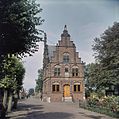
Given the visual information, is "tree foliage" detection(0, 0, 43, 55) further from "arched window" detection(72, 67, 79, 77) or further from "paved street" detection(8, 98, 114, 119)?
"arched window" detection(72, 67, 79, 77)

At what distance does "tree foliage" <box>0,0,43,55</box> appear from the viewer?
14.2 meters

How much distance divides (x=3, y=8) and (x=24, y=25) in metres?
1.83

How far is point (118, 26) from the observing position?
4706 centimetres

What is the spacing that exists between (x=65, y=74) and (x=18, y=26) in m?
48.5

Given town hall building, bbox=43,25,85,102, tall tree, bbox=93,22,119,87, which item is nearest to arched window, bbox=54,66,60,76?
town hall building, bbox=43,25,85,102

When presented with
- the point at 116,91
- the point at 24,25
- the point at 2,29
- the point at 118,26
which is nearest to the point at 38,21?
the point at 24,25

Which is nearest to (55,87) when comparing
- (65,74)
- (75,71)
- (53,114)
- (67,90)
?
(67,90)

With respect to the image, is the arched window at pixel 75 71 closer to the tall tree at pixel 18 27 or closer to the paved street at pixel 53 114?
the paved street at pixel 53 114

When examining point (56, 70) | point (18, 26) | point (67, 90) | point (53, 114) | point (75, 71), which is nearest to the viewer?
point (18, 26)

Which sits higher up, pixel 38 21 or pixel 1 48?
pixel 38 21

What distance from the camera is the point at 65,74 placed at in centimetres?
6294

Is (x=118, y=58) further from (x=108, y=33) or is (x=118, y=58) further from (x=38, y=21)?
(x=38, y=21)

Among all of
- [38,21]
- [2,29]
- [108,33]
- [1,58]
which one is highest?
[108,33]

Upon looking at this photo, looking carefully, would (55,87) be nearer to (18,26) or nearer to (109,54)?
(109,54)
